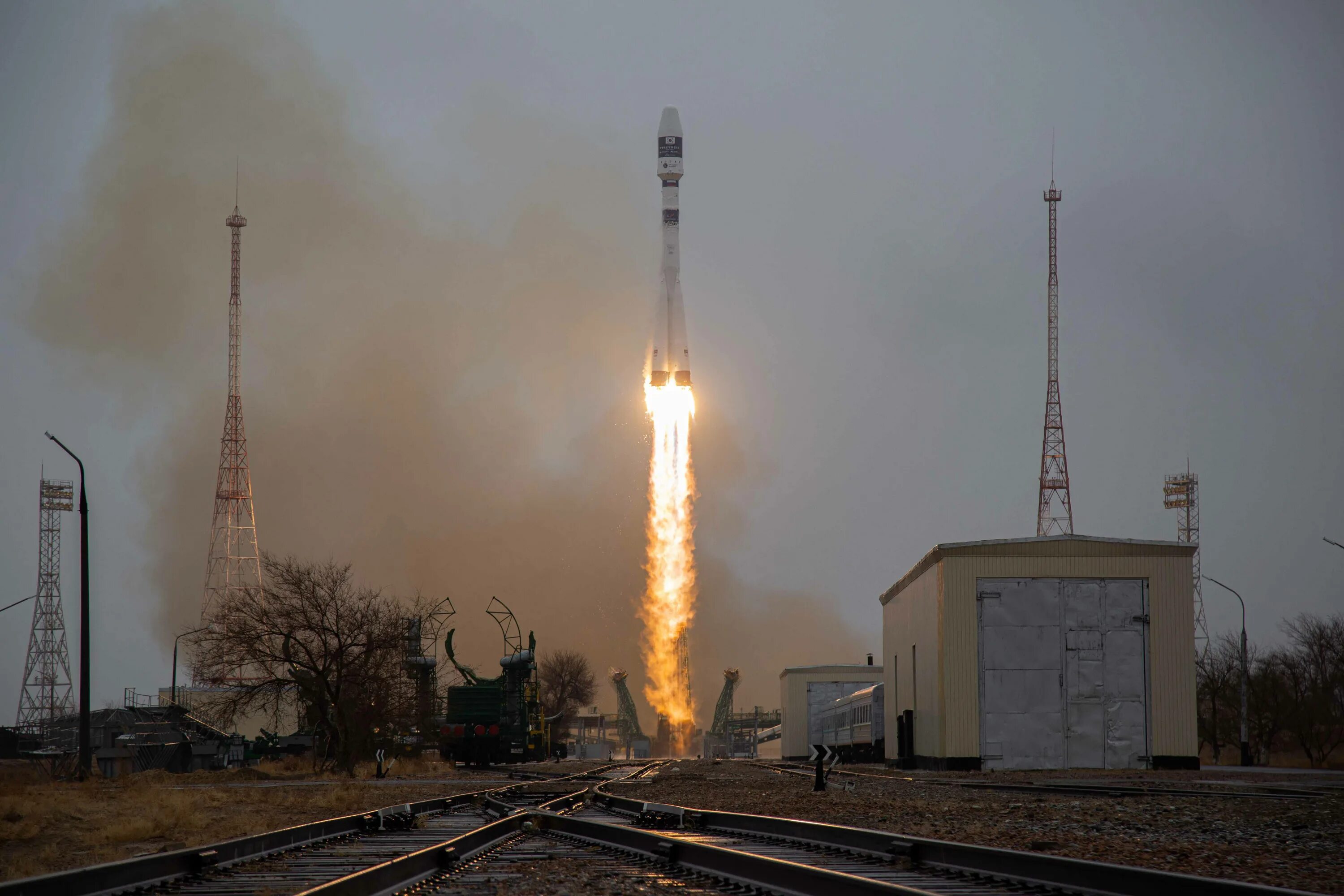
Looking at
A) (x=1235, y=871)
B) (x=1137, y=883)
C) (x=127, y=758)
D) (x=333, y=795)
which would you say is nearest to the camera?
(x=1137, y=883)

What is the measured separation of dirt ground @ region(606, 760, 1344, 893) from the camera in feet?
37.9

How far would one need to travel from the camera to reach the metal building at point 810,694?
242ft

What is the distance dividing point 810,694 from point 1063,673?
37.6m

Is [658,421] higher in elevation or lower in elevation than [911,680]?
higher

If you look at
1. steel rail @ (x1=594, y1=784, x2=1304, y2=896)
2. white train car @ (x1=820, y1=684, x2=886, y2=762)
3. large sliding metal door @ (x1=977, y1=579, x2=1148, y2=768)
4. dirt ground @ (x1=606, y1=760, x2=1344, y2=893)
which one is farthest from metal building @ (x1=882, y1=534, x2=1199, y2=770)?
steel rail @ (x1=594, y1=784, x2=1304, y2=896)

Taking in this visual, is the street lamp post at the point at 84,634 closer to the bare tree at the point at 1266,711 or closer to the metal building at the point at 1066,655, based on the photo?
the metal building at the point at 1066,655

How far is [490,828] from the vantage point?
14039 mm

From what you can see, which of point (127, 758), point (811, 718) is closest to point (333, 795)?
point (127, 758)

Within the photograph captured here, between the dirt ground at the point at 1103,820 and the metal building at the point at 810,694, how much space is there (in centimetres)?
4559

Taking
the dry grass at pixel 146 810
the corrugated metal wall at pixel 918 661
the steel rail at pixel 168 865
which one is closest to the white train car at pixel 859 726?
the corrugated metal wall at pixel 918 661

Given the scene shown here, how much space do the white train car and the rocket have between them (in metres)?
20.5

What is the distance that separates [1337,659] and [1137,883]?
217 feet

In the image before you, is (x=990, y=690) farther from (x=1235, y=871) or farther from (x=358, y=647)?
(x=1235, y=871)

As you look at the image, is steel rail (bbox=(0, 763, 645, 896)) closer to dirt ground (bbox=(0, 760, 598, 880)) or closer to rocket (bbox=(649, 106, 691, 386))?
dirt ground (bbox=(0, 760, 598, 880))
